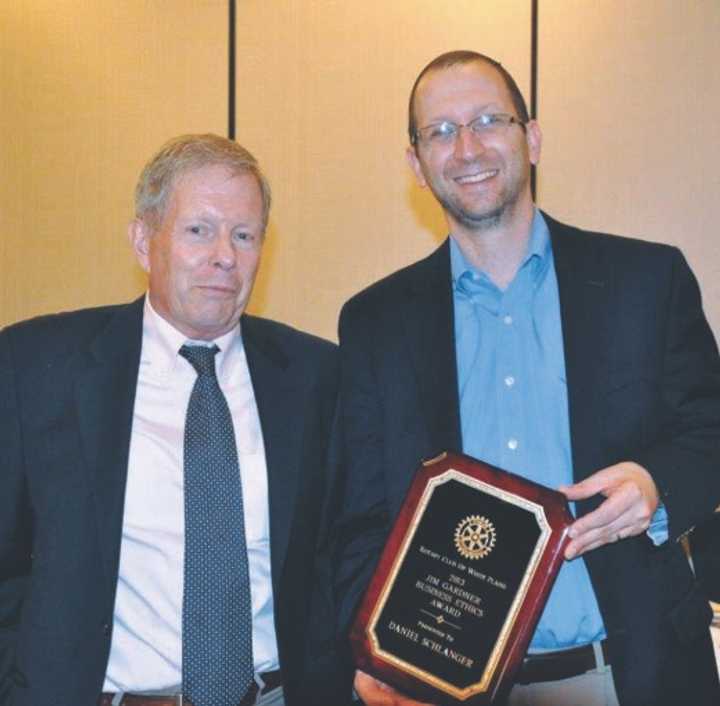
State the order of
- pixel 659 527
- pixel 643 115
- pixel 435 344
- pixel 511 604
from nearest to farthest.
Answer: pixel 511 604
pixel 659 527
pixel 435 344
pixel 643 115

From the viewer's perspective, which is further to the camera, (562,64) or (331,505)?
(562,64)

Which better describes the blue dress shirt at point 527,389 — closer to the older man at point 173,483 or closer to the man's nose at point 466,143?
the man's nose at point 466,143

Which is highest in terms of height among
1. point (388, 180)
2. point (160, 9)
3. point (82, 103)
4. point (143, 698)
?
point (160, 9)

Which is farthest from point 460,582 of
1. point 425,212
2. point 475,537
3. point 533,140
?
point 425,212

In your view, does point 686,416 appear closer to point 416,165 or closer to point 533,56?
point 416,165

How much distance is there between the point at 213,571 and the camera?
2105 mm

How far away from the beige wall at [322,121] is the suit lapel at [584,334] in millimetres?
2159

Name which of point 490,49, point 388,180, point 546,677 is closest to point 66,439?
point 546,677

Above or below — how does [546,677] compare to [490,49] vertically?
below

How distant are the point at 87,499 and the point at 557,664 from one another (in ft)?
3.44

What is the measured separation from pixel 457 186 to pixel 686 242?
91.3 inches

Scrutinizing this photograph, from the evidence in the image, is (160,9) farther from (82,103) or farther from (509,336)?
(509,336)

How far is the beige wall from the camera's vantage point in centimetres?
425

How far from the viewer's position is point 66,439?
85.7 inches
